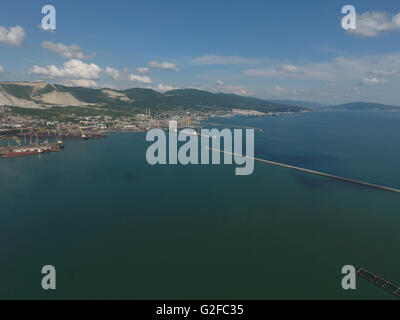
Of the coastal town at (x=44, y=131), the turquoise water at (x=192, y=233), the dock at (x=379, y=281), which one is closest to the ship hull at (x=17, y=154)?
the coastal town at (x=44, y=131)

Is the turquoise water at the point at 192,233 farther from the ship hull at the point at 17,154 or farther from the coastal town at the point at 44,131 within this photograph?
the coastal town at the point at 44,131

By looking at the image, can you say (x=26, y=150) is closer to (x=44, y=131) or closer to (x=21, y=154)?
(x=21, y=154)

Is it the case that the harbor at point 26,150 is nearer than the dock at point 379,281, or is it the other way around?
the dock at point 379,281

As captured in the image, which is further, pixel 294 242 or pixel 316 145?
pixel 316 145

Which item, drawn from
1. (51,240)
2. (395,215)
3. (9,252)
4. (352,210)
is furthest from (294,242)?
(9,252)

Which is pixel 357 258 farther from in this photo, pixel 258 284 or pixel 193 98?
pixel 193 98

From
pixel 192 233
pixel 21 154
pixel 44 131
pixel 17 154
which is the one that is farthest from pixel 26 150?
pixel 192 233
